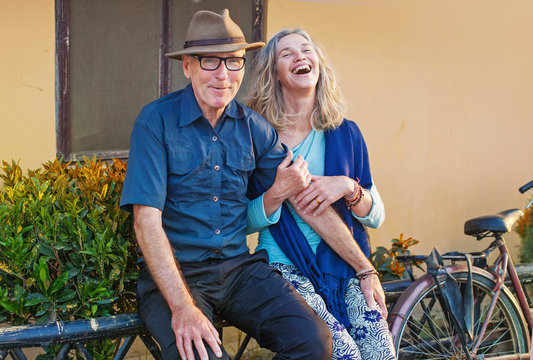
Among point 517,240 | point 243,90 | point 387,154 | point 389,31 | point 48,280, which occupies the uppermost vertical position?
point 389,31

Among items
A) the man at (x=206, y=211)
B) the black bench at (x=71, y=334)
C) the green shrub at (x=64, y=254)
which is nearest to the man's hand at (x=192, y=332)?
the man at (x=206, y=211)

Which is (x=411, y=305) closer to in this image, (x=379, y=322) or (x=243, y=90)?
(x=379, y=322)

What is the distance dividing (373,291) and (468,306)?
763 millimetres

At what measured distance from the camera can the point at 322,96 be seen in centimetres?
335

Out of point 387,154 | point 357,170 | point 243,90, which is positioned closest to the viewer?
point 357,170

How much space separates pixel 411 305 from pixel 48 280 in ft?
6.06

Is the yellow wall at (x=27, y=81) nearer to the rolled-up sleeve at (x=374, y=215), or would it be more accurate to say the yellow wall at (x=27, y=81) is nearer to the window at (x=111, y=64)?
the window at (x=111, y=64)

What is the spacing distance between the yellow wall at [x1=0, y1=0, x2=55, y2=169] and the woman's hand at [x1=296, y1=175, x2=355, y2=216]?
1.56 meters

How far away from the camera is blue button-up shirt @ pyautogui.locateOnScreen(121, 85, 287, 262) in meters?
2.72

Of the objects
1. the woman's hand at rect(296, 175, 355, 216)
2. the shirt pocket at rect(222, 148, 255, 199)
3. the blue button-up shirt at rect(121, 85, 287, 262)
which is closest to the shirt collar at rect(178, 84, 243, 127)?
the blue button-up shirt at rect(121, 85, 287, 262)

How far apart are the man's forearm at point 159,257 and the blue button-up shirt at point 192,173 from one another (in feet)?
0.20

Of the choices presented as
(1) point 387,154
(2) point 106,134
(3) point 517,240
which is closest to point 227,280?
(2) point 106,134

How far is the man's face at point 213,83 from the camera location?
2820mm

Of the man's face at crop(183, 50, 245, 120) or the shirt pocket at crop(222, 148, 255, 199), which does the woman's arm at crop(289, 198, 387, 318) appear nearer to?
the shirt pocket at crop(222, 148, 255, 199)
